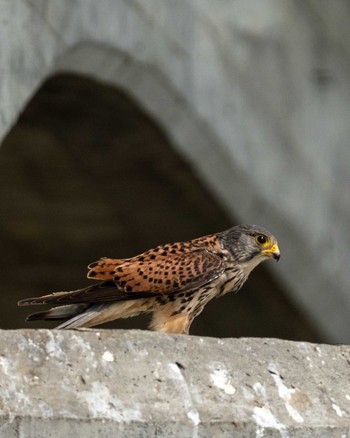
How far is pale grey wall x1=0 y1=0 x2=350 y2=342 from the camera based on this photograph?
9.99m

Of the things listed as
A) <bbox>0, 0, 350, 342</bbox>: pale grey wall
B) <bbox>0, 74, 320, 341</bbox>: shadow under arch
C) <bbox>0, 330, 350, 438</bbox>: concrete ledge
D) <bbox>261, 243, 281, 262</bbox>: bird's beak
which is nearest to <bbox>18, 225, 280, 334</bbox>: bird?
<bbox>261, 243, 281, 262</bbox>: bird's beak

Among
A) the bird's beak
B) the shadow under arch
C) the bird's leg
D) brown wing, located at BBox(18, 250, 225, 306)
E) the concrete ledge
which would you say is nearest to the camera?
the concrete ledge

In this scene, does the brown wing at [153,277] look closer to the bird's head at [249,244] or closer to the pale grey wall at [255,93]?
the bird's head at [249,244]

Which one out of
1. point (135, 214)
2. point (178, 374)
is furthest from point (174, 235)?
point (178, 374)

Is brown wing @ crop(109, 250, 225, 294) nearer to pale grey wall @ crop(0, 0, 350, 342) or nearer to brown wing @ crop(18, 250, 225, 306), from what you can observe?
brown wing @ crop(18, 250, 225, 306)

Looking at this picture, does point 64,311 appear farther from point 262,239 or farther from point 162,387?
point 162,387

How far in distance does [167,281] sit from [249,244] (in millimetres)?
732

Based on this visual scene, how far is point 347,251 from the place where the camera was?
12.8 meters

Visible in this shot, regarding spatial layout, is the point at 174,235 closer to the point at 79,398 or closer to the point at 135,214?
the point at 135,214

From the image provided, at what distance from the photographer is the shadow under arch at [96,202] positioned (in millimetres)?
11164

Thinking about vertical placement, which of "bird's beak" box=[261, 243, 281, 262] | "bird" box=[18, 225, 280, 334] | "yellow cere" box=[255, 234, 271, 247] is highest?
"yellow cere" box=[255, 234, 271, 247]

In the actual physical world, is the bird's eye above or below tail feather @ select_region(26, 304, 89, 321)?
above

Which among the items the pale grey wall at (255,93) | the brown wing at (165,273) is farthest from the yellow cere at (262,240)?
the pale grey wall at (255,93)

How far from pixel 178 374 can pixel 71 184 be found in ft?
28.3
